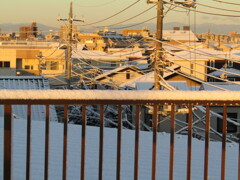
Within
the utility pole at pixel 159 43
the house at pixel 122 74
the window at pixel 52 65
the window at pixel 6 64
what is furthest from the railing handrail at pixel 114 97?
the window at pixel 6 64

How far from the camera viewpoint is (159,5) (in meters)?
13.2

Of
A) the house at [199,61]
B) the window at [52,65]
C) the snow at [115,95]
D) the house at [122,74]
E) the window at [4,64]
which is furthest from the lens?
the window at [4,64]

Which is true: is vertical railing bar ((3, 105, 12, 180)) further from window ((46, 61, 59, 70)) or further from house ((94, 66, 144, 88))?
window ((46, 61, 59, 70))

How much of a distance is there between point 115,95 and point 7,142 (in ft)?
2.83

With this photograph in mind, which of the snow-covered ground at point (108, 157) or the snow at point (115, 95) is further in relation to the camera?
the snow-covered ground at point (108, 157)

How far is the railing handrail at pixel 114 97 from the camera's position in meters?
3.36

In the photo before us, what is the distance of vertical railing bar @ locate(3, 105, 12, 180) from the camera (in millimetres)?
3450

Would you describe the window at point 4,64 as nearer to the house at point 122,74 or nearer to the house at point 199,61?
the house at point 122,74

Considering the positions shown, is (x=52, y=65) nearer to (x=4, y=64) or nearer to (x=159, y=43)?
(x=4, y=64)

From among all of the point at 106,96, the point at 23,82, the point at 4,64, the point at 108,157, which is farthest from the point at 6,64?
the point at 106,96

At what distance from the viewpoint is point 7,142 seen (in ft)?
11.5

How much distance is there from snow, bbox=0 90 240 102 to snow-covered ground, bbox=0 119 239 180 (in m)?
1.66

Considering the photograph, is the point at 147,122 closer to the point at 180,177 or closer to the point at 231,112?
the point at 231,112

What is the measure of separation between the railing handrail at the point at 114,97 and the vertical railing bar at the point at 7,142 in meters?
0.11
